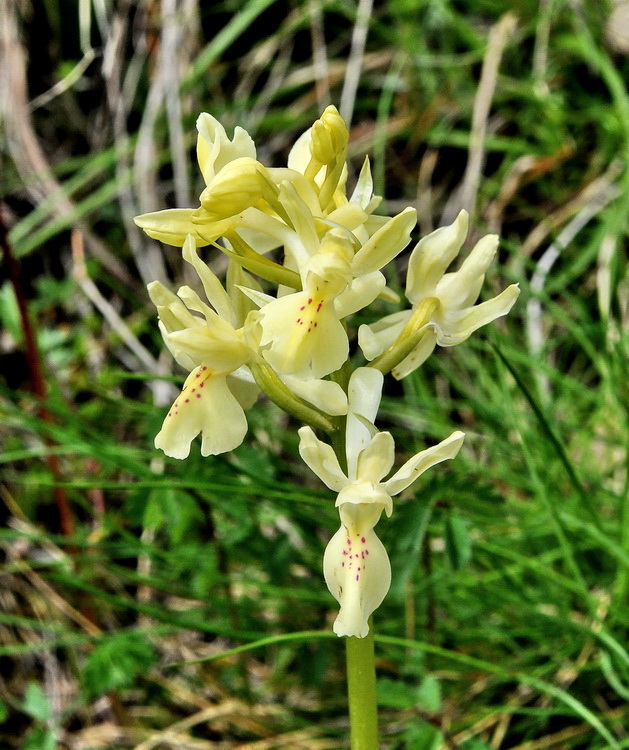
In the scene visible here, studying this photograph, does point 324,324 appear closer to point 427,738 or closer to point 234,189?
point 234,189

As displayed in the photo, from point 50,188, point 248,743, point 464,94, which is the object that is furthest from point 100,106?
point 248,743

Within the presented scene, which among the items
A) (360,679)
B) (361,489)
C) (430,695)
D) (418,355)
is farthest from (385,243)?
(430,695)

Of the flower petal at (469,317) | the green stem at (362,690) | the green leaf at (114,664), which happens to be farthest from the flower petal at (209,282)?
the green leaf at (114,664)

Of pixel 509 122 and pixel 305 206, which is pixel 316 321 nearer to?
pixel 305 206

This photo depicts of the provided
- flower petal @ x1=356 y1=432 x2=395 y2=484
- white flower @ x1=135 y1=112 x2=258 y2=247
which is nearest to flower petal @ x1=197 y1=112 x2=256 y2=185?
white flower @ x1=135 y1=112 x2=258 y2=247

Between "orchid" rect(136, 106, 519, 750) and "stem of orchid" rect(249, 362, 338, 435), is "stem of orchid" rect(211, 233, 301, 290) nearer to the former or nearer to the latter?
"orchid" rect(136, 106, 519, 750)

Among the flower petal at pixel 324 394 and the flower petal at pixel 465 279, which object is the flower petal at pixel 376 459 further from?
the flower petal at pixel 465 279
